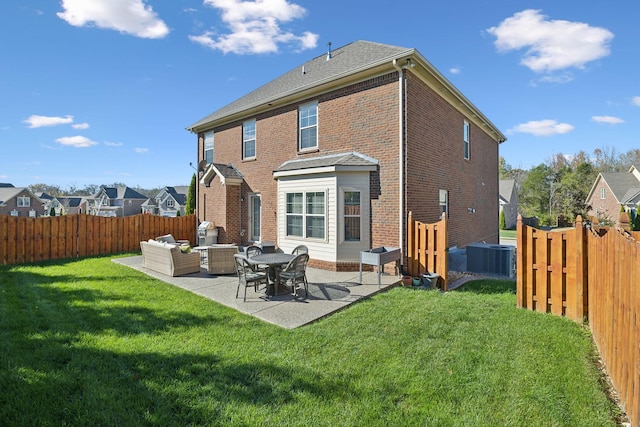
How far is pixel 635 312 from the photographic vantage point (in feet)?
8.57

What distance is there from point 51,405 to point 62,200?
97.7 meters

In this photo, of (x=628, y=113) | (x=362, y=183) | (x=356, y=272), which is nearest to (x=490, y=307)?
(x=356, y=272)

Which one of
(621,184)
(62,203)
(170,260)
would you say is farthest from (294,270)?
(62,203)

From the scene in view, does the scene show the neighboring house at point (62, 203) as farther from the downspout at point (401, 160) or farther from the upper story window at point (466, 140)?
the downspout at point (401, 160)

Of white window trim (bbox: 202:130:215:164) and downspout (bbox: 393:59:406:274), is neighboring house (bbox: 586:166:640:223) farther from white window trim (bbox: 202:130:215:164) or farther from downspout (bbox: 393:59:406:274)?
white window trim (bbox: 202:130:215:164)

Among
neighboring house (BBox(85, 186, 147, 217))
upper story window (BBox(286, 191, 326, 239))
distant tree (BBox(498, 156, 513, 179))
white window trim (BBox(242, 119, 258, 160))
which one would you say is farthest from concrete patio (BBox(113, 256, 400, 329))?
distant tree (BBox(498, 156, 513, 179))

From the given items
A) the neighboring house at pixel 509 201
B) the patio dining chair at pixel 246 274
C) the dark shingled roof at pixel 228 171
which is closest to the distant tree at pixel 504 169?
the neighboring house at pixel 509 201

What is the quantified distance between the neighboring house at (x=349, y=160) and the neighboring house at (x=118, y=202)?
190ft

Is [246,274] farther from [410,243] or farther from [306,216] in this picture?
[410,243]

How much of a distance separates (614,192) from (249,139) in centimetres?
5080

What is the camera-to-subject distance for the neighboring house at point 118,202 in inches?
2452

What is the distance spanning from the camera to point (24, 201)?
55.5 meters

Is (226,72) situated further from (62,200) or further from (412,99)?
(62,200)

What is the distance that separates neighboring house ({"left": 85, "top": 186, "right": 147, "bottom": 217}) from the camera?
204ft
